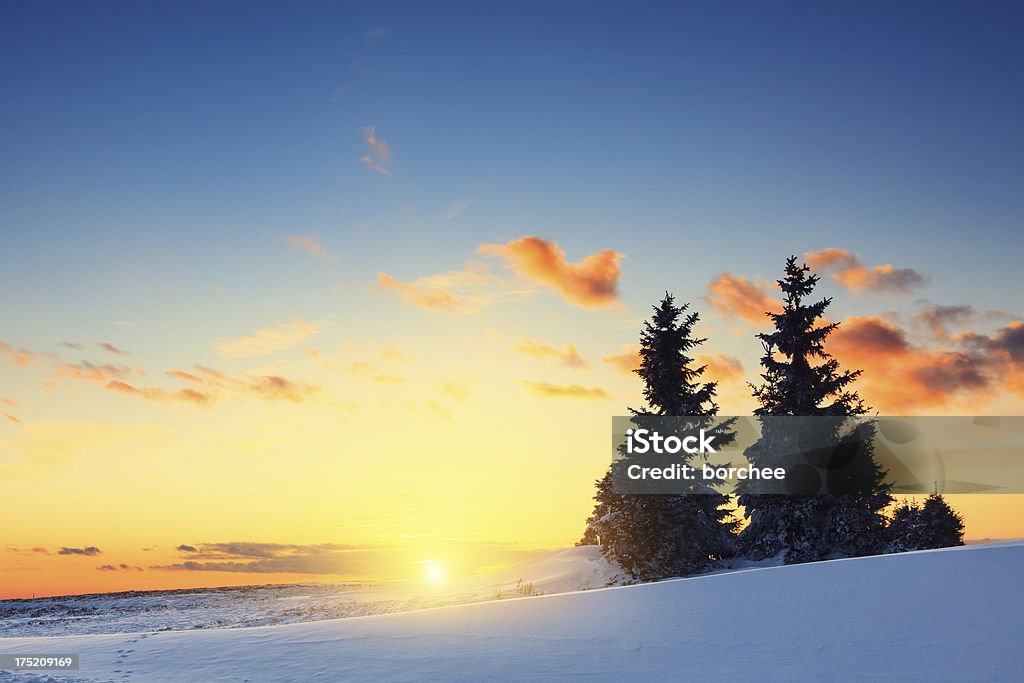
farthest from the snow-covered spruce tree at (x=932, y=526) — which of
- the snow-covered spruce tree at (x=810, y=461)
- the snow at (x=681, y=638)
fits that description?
the snow at (x=681, y=638)

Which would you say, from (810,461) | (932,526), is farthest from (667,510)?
(932,526)

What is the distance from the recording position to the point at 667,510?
29.9 m

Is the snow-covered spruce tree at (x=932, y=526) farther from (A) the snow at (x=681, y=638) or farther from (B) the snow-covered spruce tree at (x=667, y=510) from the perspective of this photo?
(A) the snow at (x=681, y=638)

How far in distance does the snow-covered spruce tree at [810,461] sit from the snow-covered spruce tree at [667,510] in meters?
1.95

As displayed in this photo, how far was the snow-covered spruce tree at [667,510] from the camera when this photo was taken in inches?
1156

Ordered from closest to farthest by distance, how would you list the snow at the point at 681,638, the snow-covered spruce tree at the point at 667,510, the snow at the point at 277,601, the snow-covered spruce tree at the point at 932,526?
the snow at the point at 681,638
the snow at the point at 277,601
the snow-covered spruce tree at the point at 667,510
the snow-covered spruce tree at the point at 932,526

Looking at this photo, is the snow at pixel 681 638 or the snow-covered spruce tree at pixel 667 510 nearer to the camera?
the snow at pixel 681 638

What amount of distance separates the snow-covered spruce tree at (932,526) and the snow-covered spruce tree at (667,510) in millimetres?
22250

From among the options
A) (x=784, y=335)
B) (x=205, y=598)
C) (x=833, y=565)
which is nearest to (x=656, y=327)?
(x=784, y=335)

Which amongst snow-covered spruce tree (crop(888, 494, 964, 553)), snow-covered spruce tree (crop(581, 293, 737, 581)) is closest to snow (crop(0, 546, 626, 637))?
snow-covered spruce tree (crop(581, 293, 737, 581))

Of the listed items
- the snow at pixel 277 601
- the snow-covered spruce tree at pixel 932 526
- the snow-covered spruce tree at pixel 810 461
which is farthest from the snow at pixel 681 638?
the snow-covered spruce tree at pixel 932 526

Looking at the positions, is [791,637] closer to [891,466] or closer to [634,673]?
[634,673]

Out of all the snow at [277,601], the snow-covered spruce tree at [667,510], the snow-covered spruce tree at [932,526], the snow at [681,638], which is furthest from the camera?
the snow-covered spruce tree at [932,526]

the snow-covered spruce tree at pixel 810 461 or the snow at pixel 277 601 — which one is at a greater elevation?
the snow-covered spruce tree at pixel 810 461
